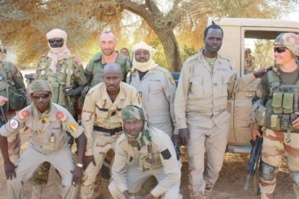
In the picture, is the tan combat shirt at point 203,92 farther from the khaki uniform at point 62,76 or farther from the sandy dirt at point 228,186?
the khaki uniform at point 62,76

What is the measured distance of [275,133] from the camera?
3297 millimetres

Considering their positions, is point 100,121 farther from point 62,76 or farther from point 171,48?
point 171,48

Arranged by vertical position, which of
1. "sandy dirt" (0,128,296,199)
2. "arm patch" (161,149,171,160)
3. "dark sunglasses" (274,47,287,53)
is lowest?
"sandy dirt" (0,128,296,199)

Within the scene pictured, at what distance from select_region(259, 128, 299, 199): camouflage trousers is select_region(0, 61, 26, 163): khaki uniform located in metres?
2.53

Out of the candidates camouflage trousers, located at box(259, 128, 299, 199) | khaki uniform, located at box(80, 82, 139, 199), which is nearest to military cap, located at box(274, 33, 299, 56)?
camouflage trousers, located at box(259, 128, 299, 199)

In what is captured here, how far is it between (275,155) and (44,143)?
216cm

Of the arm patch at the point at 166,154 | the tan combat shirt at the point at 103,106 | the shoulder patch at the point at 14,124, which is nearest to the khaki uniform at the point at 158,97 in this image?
the tan combat shirt at the point at 103,106

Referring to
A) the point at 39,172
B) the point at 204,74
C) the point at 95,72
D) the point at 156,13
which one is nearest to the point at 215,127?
the point at 204,74

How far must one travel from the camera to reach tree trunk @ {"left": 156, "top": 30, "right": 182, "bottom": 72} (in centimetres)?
985

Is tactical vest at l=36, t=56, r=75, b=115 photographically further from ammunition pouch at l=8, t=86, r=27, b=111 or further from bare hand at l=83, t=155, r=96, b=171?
bare hand at l=83, t=155, r=96, b=171

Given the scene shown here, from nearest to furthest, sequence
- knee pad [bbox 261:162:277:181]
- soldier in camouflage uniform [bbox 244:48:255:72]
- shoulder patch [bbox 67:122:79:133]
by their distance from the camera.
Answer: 1. knee pad [bbox 261:162:277:181]
2. shoulder patch [bbox 67:122:79:133]
3. soldier in camouflage uniform [bbox 244:48:255:72]

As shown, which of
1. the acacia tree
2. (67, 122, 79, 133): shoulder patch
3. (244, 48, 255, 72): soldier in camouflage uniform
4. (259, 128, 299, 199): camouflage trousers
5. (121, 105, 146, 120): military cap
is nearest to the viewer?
(121, 105, 146, 120): military cap

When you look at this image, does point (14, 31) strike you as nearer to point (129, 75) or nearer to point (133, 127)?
point (129, 75)

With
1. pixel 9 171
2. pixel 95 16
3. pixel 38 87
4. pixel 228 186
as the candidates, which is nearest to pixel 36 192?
pixel 9 171
